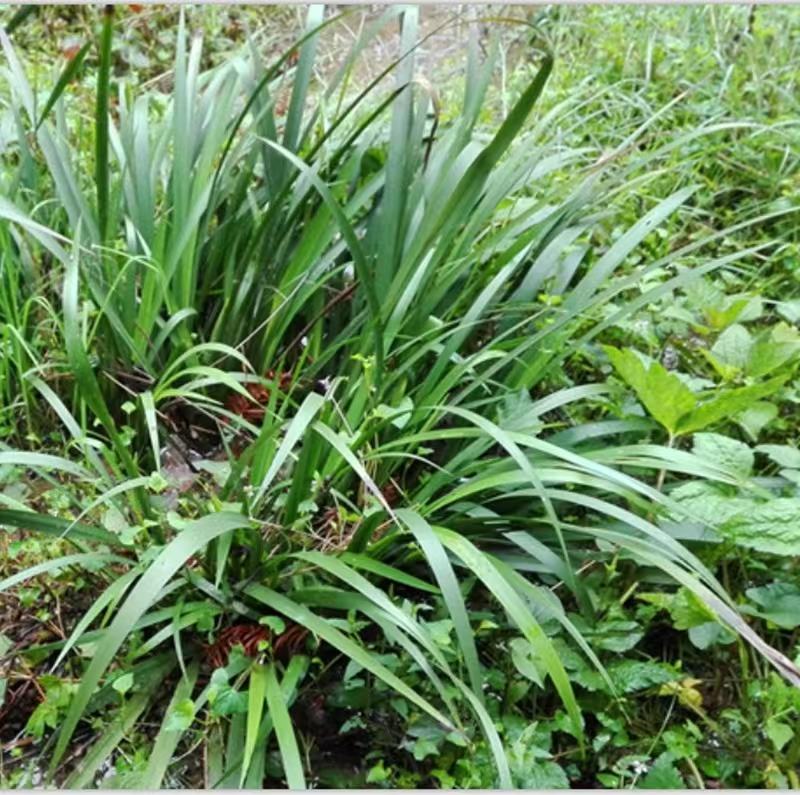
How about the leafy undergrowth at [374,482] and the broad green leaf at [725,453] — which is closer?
the leafy undergrowth at [374,482]

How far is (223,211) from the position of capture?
2062 mm

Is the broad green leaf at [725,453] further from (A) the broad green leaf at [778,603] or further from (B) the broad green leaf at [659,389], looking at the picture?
(A) the broad green leaf at [778,603]

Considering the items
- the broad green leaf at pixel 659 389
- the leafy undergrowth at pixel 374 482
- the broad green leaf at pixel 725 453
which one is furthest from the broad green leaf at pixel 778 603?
the broad green leaf at pixel 659 389

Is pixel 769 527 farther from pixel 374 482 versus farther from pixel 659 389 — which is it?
pixel 374 482

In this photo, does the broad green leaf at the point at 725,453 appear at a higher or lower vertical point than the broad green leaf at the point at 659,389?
lower

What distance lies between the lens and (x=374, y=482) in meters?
1.59

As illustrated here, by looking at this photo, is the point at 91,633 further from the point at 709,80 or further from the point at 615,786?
the point at 709,80

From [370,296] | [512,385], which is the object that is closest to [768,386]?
[512,385]

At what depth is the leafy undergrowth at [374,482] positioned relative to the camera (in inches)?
52.5

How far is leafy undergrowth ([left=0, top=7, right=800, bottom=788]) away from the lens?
133cm

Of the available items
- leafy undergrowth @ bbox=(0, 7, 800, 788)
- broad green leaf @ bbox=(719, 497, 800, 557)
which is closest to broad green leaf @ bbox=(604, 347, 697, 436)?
leafy undergrowth @ bbox=(0, 7, 800, 788)

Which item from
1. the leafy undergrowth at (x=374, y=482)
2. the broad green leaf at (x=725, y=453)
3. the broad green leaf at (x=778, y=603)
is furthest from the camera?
the broad green leaf at (x=725, y=453)

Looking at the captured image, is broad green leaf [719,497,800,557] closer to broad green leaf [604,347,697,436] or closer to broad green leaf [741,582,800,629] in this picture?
broad green leaf [741,582,800,629]

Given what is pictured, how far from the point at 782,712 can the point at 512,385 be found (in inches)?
27.2
